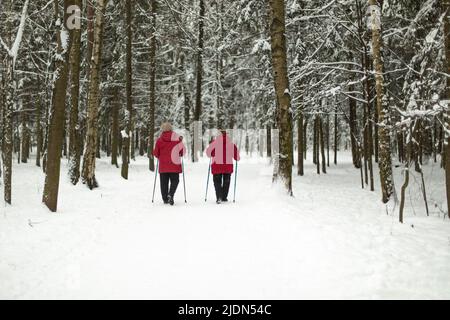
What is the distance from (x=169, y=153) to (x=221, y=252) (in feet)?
16.3

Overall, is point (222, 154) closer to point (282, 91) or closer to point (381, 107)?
point (282, 91)

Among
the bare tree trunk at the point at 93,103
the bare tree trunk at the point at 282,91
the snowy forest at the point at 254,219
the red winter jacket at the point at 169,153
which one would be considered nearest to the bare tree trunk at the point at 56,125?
the snowy forest at the point at 254,219

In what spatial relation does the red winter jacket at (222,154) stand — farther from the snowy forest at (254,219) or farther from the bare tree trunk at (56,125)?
the bare tree trunk at (56,125)

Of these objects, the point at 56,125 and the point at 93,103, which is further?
the point at 93,103

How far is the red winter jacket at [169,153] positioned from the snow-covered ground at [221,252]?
3.70 feet

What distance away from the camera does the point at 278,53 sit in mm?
10203

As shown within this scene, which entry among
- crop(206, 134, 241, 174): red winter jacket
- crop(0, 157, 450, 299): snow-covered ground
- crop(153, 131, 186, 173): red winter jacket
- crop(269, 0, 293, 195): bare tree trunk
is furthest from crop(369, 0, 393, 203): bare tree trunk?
crop(153, 131, 186, 173): red winter jacket

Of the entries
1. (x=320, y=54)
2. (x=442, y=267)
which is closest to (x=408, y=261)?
(x=442, y=267)

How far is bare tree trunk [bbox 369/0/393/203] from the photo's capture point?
32.8ft

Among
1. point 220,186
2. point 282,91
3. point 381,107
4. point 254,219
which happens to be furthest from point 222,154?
point 381,107

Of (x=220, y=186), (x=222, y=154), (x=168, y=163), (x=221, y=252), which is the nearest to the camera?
(x=221, y=252)

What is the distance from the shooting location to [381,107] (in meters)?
10.3

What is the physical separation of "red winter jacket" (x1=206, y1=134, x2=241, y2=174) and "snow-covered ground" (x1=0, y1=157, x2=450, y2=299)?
3.69 ft

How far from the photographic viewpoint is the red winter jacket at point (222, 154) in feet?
33.1
